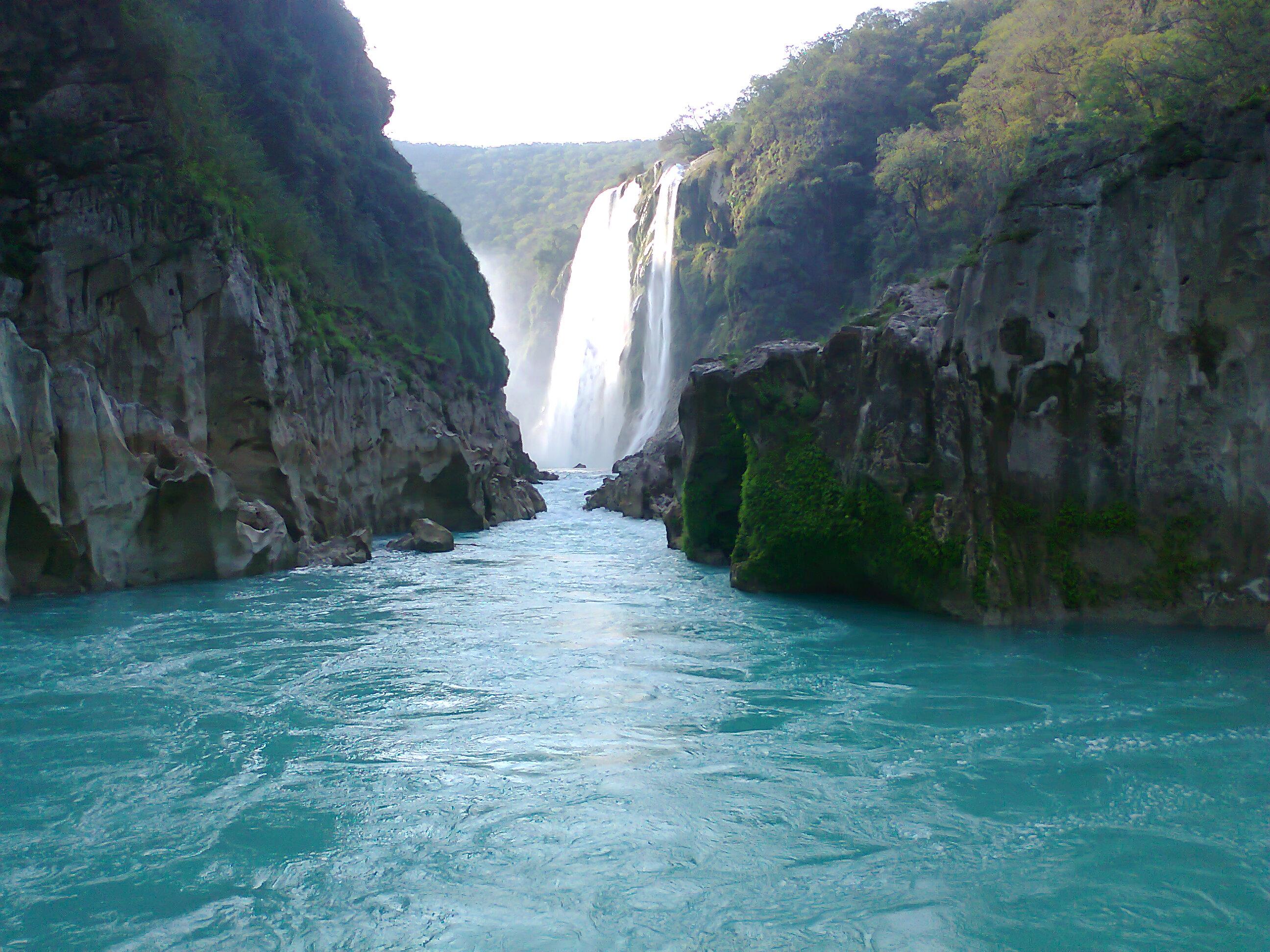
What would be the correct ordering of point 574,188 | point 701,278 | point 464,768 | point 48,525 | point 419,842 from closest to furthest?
point 419,842 → point 464,768 → point 48,525 → point 701,278 → point 574,188

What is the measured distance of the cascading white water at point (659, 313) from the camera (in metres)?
56.5

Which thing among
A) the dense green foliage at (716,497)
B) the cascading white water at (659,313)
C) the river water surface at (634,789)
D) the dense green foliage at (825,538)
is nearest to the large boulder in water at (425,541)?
the dense green foliage at (716,497)

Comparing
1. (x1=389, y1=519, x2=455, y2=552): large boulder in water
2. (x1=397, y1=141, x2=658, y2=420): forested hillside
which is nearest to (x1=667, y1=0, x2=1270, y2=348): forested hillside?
(x1=389, y1=519, x2=455, y2=552): large boulder in water

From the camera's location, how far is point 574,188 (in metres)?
125

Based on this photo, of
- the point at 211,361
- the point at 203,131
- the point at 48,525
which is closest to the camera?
the point at 48,525

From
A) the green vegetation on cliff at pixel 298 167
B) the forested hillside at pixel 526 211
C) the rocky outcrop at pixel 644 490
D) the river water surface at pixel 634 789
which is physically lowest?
the river water surface at pixel 634 789

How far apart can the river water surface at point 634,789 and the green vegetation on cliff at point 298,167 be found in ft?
33.8

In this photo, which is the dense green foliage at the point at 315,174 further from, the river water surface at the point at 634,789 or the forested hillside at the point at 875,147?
the forested hillside at the point at 875,147

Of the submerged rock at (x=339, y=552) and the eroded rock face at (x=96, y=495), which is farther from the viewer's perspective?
the submerged rock at (x=339, y=552)

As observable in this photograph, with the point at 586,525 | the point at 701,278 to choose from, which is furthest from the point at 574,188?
the point at 586,525

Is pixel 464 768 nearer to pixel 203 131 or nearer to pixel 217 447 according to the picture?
pixel 217 447

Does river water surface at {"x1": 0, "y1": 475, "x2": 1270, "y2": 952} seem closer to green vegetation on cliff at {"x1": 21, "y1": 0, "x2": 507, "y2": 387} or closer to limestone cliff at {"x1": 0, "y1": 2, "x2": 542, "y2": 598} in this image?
limestone cliff at {"x1": 0, "y1": 2, "x2": 542, "y2": 598}

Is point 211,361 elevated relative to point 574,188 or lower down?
lower down

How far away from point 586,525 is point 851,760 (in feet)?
66.7
